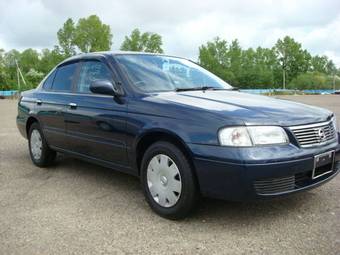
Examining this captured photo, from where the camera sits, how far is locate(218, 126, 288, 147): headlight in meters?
3.16

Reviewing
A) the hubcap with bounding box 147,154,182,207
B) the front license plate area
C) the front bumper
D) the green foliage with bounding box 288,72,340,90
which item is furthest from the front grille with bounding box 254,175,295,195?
the green foliage with bounding box 288,72,340,90

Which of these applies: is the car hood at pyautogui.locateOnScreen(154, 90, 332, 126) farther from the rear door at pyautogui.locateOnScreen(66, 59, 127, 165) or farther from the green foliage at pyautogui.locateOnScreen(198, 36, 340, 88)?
the green foliage at pyautogui.locateOnScreen(198, 36, 340, 88)

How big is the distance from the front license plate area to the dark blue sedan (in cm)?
1

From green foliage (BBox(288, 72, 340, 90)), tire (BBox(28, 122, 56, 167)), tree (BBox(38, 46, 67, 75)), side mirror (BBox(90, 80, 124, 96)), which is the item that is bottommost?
green foliage (BBox(288, 72, 340, 90))

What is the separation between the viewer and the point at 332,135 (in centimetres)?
379

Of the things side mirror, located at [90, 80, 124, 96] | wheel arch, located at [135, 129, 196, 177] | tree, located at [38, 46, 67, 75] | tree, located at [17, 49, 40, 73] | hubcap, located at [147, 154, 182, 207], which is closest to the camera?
wheel arch, located at [135, 129, 196, 177]

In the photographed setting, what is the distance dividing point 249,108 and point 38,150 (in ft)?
11.9

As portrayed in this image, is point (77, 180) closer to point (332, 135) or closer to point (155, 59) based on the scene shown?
point (155, 59)

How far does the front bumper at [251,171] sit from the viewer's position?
311cm

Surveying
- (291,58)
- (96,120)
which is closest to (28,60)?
(291,58)

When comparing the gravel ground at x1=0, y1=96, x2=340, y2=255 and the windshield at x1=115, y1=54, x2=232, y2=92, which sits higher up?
the windshield at x1=115, y1=54, x2=232, y2=92

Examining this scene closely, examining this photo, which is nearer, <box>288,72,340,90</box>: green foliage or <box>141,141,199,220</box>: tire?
<box>141,141,199,220</box>: tire

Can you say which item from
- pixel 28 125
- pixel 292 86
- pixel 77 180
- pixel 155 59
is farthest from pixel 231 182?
pixel 292 86

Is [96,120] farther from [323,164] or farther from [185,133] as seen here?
[323,164]
